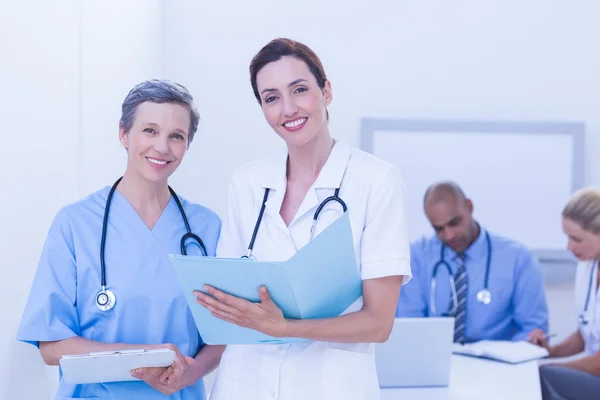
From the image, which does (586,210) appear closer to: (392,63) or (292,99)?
(392,63)

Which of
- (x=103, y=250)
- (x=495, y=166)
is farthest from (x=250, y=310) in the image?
(x=495, y=166)

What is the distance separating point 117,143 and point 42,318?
1.42 metres

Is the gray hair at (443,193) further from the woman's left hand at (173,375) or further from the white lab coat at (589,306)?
the woman's left hand at (173,375)

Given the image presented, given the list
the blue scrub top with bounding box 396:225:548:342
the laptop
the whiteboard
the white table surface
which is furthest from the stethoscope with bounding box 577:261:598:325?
the laptop

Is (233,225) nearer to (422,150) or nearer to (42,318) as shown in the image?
(42,318)

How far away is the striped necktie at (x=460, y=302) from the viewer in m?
2.94

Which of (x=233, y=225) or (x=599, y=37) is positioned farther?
(x=599, y=37)

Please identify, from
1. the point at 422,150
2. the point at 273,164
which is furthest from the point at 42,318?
the point at 422,150

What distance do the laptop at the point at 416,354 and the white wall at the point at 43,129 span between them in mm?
966

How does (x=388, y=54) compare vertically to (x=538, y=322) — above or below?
above

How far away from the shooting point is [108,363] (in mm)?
1429

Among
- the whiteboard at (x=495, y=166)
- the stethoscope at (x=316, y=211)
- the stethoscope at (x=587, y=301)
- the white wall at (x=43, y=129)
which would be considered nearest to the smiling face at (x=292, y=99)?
the stethoscope at (x=316, y=211)

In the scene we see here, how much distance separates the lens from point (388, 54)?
3.71m

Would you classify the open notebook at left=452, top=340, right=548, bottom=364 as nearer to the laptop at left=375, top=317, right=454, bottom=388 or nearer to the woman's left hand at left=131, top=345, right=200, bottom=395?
the laptop at left=375, top=317, right=454, bottom=388
